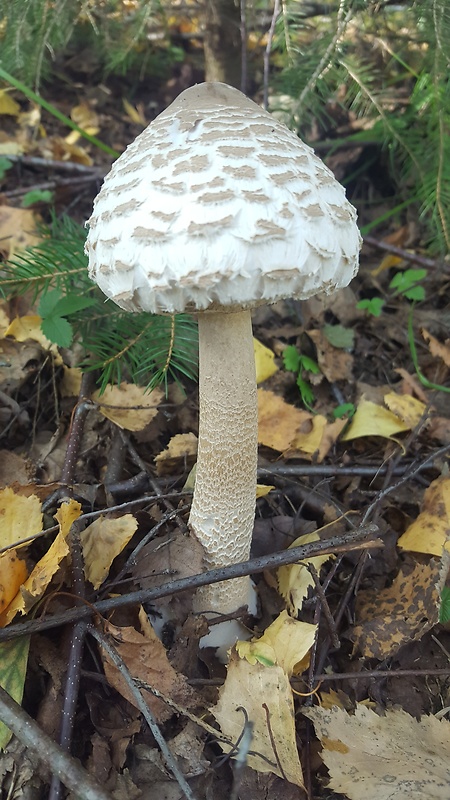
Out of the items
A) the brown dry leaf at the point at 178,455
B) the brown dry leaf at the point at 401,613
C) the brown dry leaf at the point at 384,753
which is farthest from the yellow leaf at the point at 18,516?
the brown dry leaf at the point at 401,613

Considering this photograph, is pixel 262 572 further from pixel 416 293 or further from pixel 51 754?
pixel 416 293

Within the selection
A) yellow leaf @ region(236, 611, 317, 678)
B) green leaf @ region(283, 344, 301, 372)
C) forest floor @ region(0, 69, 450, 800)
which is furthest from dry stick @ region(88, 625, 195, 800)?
green leaf @ region(283, 344, 301, 372)

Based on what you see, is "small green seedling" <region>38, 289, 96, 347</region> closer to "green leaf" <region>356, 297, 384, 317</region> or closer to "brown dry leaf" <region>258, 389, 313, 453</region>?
"brown dry leaf" <region>258, 389, 313, 453</region>

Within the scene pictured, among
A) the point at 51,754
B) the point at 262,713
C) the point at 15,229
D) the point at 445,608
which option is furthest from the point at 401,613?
the point at 15,229

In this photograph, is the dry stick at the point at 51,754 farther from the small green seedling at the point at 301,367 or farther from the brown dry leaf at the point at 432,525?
the small green seedling at the point at 301,367

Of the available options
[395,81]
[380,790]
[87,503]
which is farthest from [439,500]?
[395,81]

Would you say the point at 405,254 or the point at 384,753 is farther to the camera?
the point at 405,254

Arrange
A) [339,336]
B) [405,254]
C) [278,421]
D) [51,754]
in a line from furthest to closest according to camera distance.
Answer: [405,254] < [339,336] < [278,421] < [51,754]
